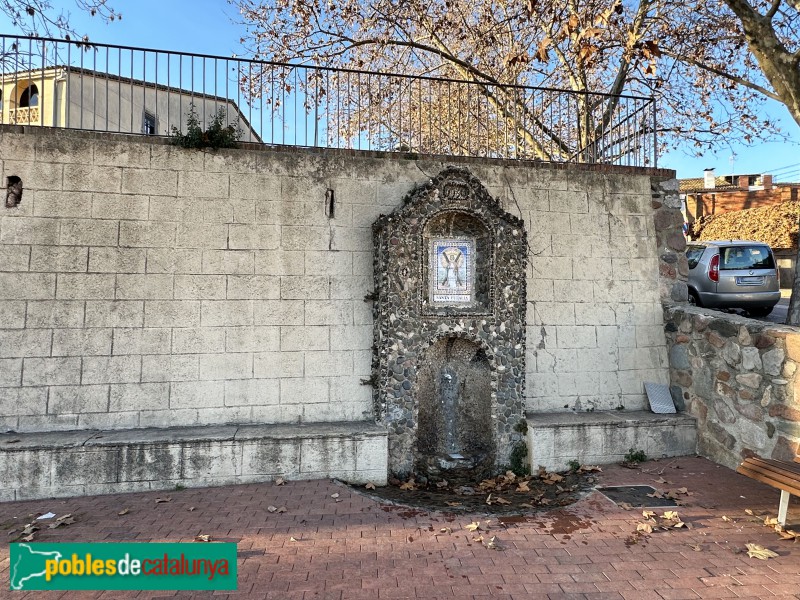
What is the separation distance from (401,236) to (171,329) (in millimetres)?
2775

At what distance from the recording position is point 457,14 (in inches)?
442

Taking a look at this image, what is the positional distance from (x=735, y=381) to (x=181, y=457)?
5.99 metres

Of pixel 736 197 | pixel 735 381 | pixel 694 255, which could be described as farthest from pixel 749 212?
pixel 735 381

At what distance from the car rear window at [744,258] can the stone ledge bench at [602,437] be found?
519 cm

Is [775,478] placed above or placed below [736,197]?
below

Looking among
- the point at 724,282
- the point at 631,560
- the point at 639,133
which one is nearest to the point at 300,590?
the point at 631,560

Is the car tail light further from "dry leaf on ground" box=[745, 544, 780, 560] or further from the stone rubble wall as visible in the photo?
"dry leaf on ground" box=[745, 544, 780, 560]

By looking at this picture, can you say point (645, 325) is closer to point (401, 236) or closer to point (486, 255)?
point (486, 255)

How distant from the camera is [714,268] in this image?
995cm

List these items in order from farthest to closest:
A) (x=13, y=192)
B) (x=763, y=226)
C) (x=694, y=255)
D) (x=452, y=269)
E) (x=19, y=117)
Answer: (x=763, y=226)
(x=694, y=255)
(x=19, y=117)
(x=452, y=269)
(x=13, y=192)

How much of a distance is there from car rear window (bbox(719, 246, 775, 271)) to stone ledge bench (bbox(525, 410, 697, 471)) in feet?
17.0

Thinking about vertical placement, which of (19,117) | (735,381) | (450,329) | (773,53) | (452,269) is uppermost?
(19,117)

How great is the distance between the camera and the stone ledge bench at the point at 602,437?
583cm

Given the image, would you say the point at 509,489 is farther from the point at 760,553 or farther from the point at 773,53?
the point at 773,53
